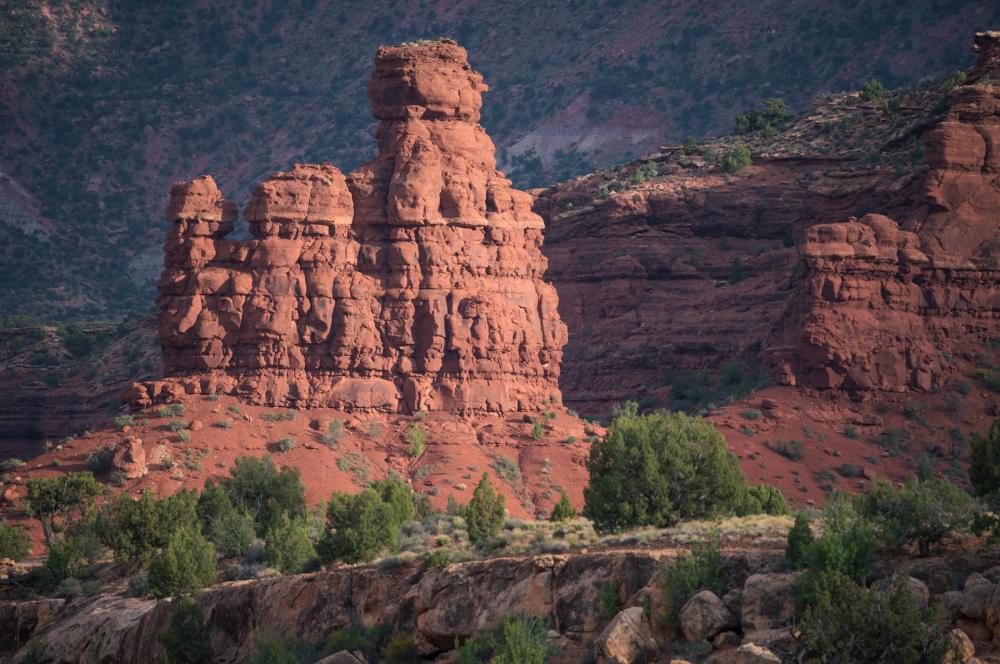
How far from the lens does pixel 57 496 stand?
2931 inches

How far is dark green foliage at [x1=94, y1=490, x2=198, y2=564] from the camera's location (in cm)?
6975

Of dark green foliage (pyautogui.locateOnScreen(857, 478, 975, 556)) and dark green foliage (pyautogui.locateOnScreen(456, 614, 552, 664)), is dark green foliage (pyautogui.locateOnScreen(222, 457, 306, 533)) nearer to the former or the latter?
dark green foliage (pyautogui.locateOnScreen(456, 614, 552, 664))

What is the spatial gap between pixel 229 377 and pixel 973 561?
42.7 metres

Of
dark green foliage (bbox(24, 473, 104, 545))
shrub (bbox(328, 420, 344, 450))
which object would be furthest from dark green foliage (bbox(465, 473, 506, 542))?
dark green foliage (bbox(24, 473, 104, 545))

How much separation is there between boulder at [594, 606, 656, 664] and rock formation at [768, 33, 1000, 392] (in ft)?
148

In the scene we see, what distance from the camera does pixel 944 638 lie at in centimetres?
3884

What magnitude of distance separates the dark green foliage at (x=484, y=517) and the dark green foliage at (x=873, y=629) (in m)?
20.6

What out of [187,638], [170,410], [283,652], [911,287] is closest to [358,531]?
[187,638]

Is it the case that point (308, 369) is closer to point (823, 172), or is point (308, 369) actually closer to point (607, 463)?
point (607, 463)

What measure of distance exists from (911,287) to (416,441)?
77.5 ft

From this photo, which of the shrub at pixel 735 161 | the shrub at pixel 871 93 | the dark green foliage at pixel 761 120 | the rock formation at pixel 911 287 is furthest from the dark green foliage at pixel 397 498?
the dark green foliage at pixel 761 120

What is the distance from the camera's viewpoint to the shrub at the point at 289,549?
2554 inches

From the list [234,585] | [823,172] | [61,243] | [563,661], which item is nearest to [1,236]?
[61,243]

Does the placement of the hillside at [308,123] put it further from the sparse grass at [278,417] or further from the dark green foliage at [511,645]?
the dark green foliage at [511,645]
